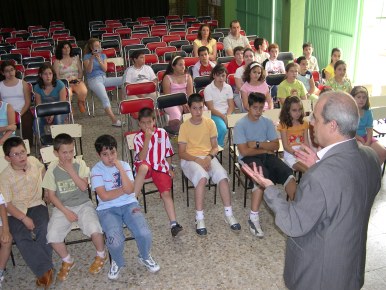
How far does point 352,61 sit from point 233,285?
6.33m

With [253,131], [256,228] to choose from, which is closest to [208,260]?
[256,228]

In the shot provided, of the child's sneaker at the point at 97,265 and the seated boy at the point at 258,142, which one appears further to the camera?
the seated boy at the point at 258,142

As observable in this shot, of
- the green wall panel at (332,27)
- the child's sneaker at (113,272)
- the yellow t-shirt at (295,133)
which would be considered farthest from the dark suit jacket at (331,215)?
the green wall panel at (332,27)

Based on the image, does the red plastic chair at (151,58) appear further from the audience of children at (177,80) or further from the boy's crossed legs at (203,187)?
the boy's crossed legs at (203,187)

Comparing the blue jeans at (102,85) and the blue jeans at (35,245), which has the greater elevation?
the blue jeans at (102,85)

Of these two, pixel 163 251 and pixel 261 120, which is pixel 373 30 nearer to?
pixel 261 120

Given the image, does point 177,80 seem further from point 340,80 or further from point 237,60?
point 340,80

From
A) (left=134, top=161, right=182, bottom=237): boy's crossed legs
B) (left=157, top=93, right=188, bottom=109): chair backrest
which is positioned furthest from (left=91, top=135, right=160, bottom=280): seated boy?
(left=157, top=93, right=188, bottom=109): chair backrest

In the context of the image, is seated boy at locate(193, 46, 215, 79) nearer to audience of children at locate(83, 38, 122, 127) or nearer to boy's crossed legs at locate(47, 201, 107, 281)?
audience of children at locate(83, 38, 122, 127)

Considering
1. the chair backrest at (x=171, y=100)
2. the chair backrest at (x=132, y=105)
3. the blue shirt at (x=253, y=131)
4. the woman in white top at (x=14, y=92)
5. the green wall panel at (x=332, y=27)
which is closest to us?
the blue shirt at (x=253, y=131)

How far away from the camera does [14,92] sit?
5.88 m

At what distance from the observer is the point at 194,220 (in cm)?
444

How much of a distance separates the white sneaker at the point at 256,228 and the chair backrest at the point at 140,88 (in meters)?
2.96

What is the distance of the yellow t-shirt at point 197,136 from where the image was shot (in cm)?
450
